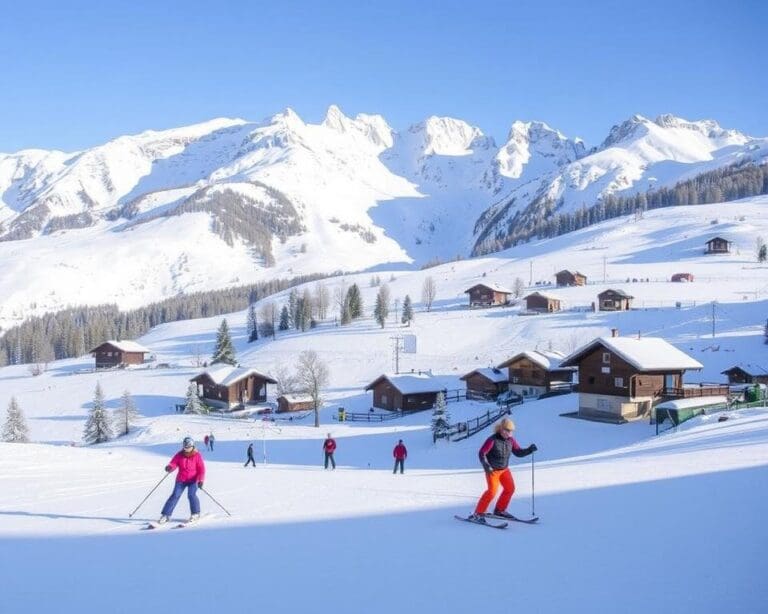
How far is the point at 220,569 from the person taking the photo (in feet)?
27.7

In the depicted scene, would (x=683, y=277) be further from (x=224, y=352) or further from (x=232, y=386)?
(x=232, y=386)

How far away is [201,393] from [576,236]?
147 m

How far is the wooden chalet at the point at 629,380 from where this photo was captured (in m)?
39.6

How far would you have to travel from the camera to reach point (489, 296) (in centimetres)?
11694

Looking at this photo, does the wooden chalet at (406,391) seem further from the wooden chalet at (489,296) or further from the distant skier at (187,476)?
the wooden chalet at (489,296)

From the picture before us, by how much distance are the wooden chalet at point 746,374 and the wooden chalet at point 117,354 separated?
86.1m

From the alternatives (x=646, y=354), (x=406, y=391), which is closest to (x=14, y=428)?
(x=406, y=391)

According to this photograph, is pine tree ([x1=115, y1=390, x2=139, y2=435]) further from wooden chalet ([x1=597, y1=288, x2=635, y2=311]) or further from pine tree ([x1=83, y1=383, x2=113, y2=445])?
wooden chalet ([x1=597, y1=288, x2=635, y2=311])

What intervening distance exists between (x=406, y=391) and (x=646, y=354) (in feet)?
83.4

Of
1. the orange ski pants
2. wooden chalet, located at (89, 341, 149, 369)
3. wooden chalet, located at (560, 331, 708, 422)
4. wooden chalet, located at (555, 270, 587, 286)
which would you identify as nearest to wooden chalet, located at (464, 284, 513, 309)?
wooden chalet, located at (555, 270, 587, 286)

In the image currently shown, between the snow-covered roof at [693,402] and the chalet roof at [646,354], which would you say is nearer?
the snow-covered roof at [693,402]

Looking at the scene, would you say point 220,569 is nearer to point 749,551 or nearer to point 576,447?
point 749,551

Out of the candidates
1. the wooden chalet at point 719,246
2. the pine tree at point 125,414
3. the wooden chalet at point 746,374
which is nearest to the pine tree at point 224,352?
the pine tree at point 125,414

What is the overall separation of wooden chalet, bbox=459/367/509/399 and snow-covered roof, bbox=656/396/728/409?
23.4m
